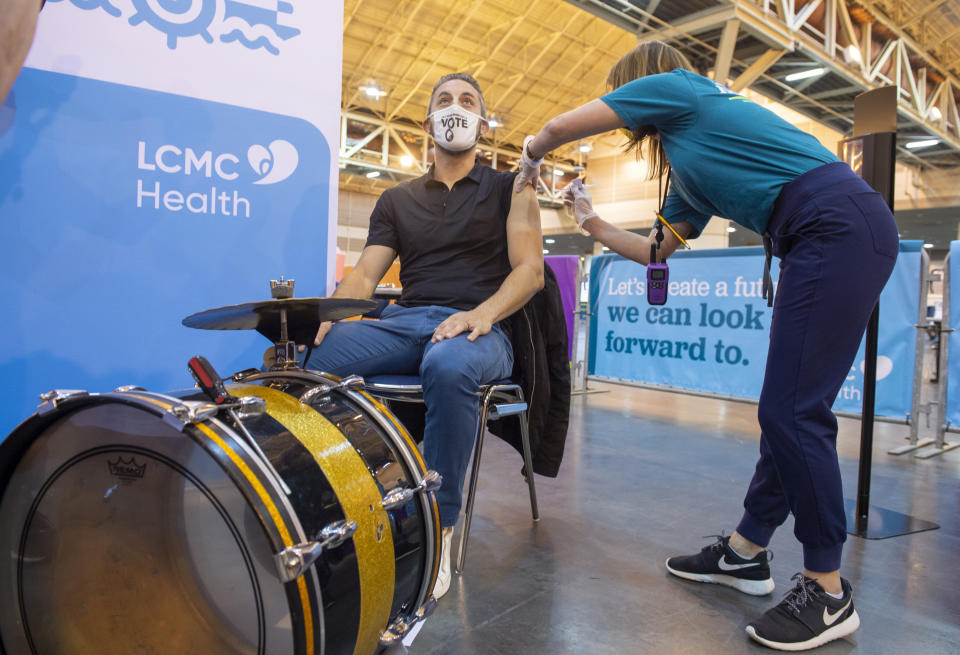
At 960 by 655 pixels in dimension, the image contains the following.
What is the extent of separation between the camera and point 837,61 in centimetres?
951

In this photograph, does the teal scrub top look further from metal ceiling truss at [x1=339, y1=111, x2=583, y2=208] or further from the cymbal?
metal ceiling truss at [x1=339, y1=111, x2=583, y2=208]

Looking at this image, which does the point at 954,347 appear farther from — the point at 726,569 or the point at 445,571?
the point at 445,571

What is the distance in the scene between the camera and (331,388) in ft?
3.53

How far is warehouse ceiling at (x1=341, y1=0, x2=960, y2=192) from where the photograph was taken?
845 cm

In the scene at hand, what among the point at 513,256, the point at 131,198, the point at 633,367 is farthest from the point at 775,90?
the point at 131,198

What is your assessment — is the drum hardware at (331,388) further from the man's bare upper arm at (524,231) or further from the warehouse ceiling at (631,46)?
the warehouse ceiling at (631,46)

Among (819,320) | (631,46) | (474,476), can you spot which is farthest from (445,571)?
(631,46)

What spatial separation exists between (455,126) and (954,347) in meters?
3.57

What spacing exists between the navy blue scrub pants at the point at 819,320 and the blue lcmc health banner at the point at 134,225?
1404mm

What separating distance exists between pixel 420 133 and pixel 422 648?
15.5 m

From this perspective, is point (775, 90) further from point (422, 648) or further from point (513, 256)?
point (422, 648)

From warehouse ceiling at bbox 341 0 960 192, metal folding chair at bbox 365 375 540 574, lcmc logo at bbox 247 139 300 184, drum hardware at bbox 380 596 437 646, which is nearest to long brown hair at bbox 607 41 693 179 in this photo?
metal folding chair at bbox 365 375 540 574

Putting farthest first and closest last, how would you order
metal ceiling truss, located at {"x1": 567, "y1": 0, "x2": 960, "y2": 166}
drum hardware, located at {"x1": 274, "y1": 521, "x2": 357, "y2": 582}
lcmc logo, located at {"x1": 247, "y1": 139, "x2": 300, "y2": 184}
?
metal ceiling truss, located at {"x1": 567, "y1": 0, "x2": 960, "y2": 166} → lcmc logo, located at {"x1": 247, "y1": 139, "x2": 300, "y2": 184} → drum hardware, located at {"x1": 274, "y1": 521, "x2": 357, "y2": 582}

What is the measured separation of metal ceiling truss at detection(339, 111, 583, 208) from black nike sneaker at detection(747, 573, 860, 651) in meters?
13.2
